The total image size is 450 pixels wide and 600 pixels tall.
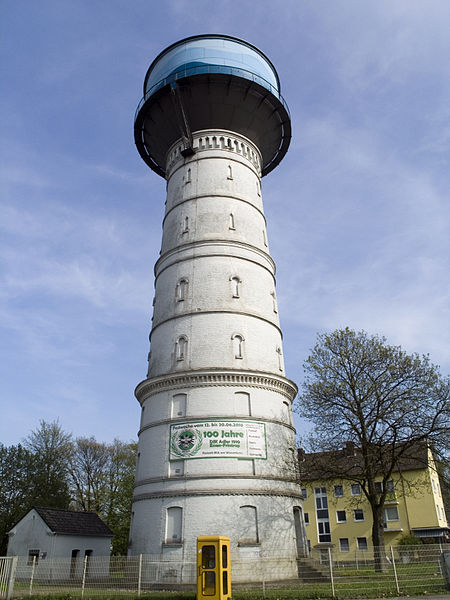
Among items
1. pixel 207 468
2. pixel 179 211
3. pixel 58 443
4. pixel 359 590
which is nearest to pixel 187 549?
pixel 207 468

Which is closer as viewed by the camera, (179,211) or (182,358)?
(182,358)

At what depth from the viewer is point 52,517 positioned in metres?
25.1

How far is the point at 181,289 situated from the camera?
24891 mm

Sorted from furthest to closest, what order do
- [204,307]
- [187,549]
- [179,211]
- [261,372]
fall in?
1. [179,211]
2. [204,307]
3. [261,372]
4. [187,549]

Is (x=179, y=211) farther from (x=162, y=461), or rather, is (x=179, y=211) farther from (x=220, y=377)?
(x=162, y=461)

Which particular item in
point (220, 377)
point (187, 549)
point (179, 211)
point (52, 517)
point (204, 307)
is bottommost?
point (187, 549)

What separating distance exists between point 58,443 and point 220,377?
24060 mm

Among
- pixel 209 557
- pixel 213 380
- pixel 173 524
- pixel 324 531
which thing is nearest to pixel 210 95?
pixel 213 380

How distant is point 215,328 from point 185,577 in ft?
34.0

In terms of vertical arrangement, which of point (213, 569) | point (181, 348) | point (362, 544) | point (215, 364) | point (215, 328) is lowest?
point (213, 569)

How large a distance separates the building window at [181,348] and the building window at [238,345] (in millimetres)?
2315

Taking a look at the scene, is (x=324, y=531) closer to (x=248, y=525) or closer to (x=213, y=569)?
(x=248, y=525)

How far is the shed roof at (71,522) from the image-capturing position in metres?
24.6

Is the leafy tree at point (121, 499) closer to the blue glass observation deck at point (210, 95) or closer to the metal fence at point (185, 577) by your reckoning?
the metal fence at point (185, 577)
